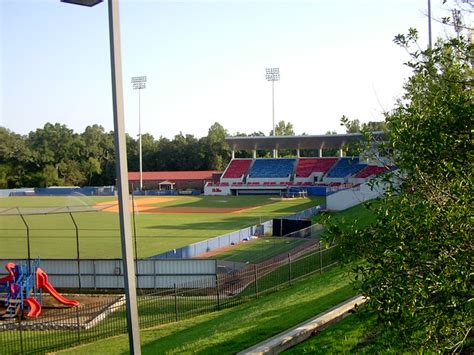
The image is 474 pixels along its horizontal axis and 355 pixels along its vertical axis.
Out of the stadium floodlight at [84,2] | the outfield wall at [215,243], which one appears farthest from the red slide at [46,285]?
the stadium floodlight at [84,2]

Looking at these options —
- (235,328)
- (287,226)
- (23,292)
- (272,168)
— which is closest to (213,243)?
(287,226)

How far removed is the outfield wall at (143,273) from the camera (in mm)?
22672

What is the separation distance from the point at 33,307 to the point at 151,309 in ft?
15.2

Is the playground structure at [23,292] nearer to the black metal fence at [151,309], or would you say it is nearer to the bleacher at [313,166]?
the black metal fence at [151,309]

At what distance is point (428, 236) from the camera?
461 centimetres

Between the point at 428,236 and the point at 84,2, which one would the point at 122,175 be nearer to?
the point at 84,2

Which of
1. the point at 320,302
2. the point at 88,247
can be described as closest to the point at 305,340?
the point at 320,302

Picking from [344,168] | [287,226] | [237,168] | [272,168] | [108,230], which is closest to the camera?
[287,226]

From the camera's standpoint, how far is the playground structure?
19547 millimetres

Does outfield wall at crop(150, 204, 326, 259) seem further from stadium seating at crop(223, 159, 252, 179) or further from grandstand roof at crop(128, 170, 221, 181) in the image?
grandstand roof at crop(128, 170, 221, 181)

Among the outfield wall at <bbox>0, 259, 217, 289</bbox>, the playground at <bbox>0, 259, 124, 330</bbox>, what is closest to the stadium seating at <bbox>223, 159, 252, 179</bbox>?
the outfield wall at <bbox>0, 259, 217, 289</bbox>

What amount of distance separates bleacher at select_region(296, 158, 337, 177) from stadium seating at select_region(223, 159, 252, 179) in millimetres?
9364

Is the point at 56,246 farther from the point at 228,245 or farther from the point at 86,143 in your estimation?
the point at 86,143

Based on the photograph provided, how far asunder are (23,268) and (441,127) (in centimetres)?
1890
